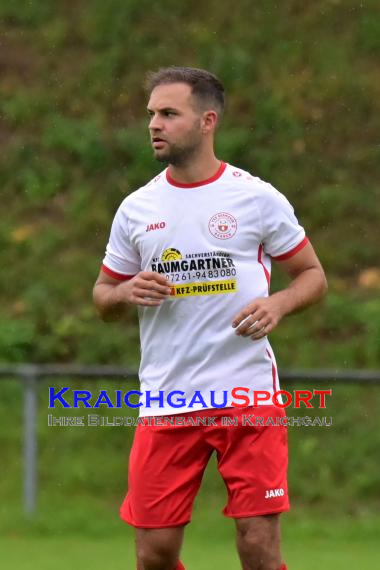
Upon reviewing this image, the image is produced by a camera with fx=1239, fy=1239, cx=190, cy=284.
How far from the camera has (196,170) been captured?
4.88m

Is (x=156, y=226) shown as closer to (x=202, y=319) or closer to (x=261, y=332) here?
(x=202, y=319)

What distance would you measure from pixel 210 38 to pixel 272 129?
4.70 feet

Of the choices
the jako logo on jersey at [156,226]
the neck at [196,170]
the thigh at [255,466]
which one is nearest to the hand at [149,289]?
the jako logo on jersey at [156,226]

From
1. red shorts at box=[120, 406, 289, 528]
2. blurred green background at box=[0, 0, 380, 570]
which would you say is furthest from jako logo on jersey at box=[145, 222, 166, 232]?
blurred green background at box=[0, 0, 380, 570]

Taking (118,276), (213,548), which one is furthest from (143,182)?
(118,276)

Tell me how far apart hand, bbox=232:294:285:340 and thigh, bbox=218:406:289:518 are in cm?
32

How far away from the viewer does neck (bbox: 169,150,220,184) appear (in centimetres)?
488

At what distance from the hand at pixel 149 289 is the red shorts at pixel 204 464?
1.53 feet

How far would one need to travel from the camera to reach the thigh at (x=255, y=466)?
4734 millimetres

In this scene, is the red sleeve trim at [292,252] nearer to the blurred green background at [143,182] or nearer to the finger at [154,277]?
the finger at [154,277]

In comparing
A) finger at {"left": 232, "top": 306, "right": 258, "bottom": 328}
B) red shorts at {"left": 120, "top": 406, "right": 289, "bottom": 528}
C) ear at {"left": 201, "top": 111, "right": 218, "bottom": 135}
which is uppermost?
ear at {"left": 201, "top": 111, "right": 218, "bottom": 135}

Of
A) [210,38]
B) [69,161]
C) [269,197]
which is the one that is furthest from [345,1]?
[269,197]

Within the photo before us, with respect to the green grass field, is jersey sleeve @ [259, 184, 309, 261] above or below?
above

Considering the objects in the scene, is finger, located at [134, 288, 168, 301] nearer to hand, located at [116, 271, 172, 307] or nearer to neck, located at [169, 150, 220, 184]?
hand, located at [116, 271, 172, 307]
